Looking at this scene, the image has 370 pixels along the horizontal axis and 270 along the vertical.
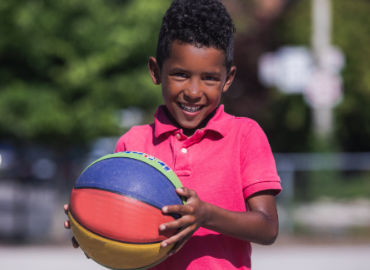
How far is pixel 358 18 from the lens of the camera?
66.6 ft

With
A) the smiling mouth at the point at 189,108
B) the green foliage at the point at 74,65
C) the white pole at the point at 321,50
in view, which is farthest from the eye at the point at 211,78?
the white pole at the point at 321,50

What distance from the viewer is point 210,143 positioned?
2643 mm

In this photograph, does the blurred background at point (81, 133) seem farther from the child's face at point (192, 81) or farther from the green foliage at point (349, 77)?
the green foliage at point (349, 77)

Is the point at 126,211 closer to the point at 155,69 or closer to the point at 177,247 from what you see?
the point at 177,247

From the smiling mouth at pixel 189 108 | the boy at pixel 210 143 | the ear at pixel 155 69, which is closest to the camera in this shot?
the boy at pixel 210 143

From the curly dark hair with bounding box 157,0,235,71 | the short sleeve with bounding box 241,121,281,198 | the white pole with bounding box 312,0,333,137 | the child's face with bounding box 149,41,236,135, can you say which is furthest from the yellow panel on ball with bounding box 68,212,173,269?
the white pole with bounding box 312,0,333,137

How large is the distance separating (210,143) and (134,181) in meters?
0.38

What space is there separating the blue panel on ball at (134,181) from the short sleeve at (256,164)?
0.34m

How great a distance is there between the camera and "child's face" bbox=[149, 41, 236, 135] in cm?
254

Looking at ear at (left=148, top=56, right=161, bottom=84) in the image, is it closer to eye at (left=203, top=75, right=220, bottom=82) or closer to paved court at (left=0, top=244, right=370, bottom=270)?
eye at (left=203, top=75, right=220, bottom=82)

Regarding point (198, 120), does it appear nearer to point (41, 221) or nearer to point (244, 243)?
point (244, 243)

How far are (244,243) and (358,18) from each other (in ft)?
62.3

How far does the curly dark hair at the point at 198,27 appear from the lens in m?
2.55

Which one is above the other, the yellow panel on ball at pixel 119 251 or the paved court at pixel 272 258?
the paved court at pixel 272 258
